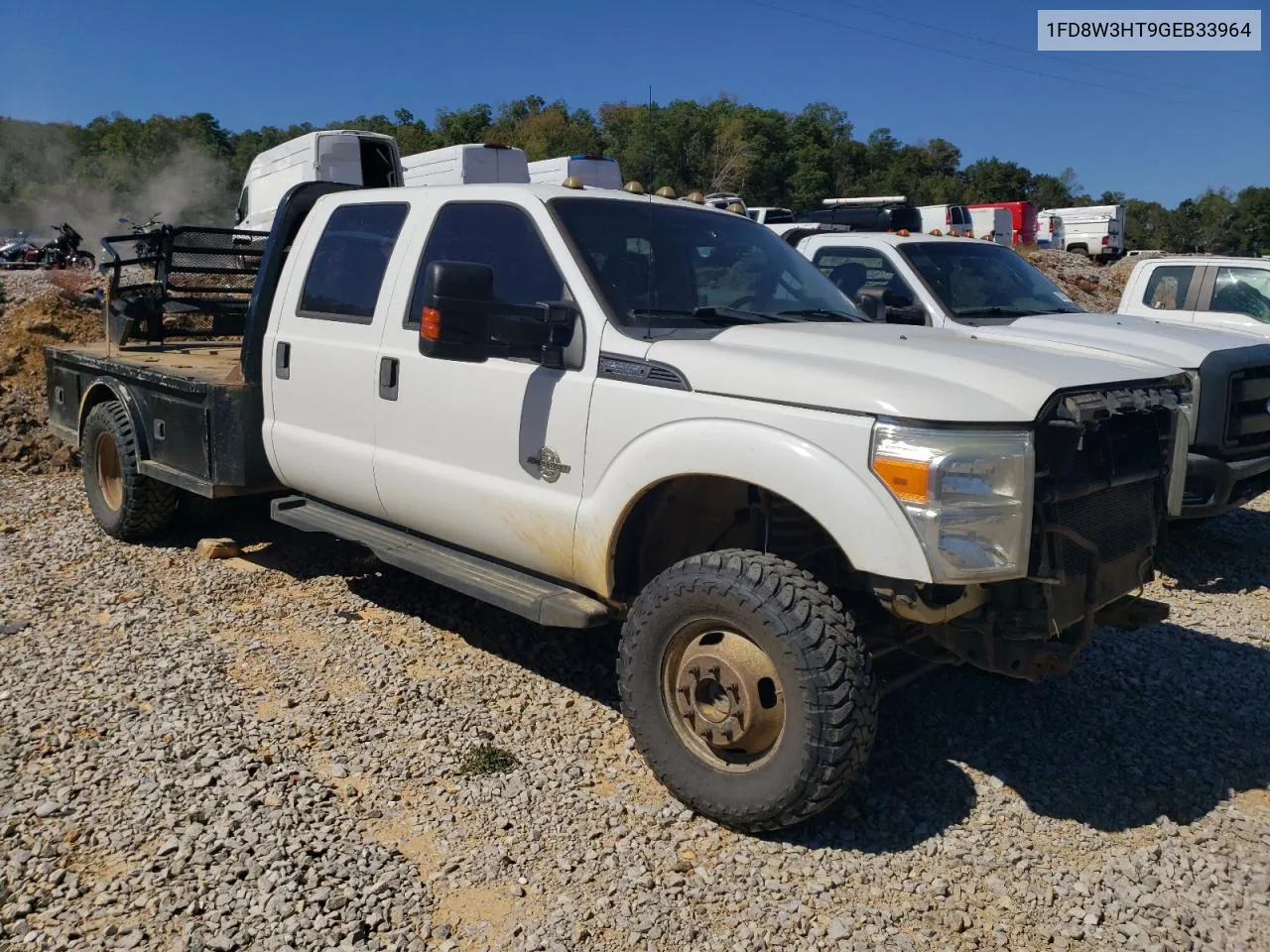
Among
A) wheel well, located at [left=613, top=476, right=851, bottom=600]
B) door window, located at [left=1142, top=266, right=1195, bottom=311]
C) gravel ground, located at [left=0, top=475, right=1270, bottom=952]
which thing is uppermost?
door window, located at [left=1142, top=266, right=1195, bottom=311]

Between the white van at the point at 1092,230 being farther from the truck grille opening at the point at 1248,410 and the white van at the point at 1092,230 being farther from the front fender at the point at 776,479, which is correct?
the front fender at the point at 776,479

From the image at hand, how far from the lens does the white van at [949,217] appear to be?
2809cm

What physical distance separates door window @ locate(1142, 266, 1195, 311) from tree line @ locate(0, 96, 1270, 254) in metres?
29.1

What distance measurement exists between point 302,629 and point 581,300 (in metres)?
2.45

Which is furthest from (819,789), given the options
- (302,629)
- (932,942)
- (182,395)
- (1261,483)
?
(1261,483)

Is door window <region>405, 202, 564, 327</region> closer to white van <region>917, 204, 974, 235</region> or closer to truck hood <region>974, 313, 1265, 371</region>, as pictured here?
truck hood <region>974, 313, 1265, 371</region>

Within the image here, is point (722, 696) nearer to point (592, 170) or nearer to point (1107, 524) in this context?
point (1107, 524)

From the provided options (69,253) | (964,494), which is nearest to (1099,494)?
(964,494)

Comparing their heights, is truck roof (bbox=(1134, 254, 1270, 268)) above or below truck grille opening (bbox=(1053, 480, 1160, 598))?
above

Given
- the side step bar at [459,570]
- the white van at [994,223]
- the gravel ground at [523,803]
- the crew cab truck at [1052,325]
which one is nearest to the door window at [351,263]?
the side step bar at [459,570]

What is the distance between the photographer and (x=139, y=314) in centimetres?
707

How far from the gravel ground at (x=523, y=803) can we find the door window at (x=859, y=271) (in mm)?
3316

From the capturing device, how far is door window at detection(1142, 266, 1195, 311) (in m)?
9.51

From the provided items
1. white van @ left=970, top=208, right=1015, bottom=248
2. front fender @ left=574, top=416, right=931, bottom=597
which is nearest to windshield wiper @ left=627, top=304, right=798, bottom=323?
front fender @ left=574, top=416, right=931, bottom=597
